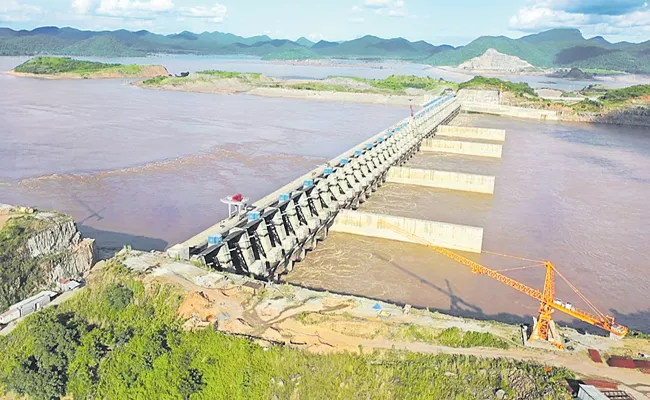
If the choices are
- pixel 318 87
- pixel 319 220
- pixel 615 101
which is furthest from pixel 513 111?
pixel 319 220

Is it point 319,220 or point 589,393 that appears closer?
point 589,393

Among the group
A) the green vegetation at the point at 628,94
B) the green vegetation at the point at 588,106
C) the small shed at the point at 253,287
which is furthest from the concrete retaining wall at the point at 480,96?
the small shed at the point at 253,287

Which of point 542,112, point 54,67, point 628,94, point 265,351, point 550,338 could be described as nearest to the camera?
point 265,351

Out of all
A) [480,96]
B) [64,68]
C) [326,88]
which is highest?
[64,68]

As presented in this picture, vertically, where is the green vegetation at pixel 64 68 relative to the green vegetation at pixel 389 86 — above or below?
above

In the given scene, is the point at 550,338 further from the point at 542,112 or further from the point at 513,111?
the point at 542,112

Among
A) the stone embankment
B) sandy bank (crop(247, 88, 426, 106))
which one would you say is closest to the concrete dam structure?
the stone embankment

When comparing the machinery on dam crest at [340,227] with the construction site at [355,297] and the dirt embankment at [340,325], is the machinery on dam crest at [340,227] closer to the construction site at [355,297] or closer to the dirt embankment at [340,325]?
the construction site at [355,297]

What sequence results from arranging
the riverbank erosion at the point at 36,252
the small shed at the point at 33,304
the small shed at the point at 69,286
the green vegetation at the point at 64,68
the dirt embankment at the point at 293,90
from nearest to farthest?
the small shed at the point at 33,304, the small shed at the point at 69,286, the riverbank erosion at the point at 36,252, the dirt embankment at the point at 293,90, the green vegetation at the point at 64,68
